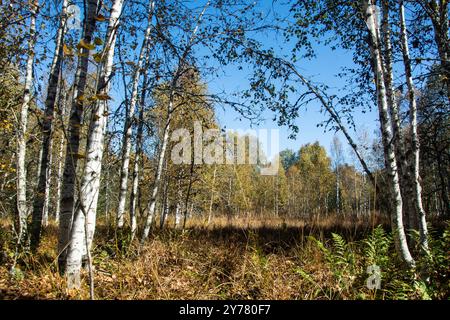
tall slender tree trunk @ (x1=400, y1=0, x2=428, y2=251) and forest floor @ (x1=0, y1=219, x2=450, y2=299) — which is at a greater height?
tall slender tree trunk @ (x1=400, y1=0, x2=428, y2=251)

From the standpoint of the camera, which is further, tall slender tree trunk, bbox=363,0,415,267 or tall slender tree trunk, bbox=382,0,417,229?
tall slender tree trunk, bbox=382,0,417,229

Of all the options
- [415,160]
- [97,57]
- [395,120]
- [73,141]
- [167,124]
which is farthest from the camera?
[167,124]

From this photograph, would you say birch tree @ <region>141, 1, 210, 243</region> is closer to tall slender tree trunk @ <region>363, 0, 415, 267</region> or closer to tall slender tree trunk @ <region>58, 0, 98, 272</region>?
tall slender tree trunk @ <region>58, 0, 98, 272</region>

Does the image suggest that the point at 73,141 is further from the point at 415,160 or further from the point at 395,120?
the point at 395,120

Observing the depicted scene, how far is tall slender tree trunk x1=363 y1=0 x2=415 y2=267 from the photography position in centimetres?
349

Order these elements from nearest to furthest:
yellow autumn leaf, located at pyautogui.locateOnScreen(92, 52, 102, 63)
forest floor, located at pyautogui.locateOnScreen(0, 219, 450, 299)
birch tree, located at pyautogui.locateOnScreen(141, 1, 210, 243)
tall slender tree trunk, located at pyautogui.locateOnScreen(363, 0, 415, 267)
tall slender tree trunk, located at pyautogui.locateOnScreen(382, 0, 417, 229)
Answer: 1. yellow autumn leaf, located at pyautogui.locateOnScreen(92, 52, 102, 63)
2. forest floor, located at pyautogui.locateOnScreen(0, 219, 450, 299)
3. tall slender tree trunk, located at pyautogui.locateOnScreen(363, 0, 415, 267)
4. tall slender tree trunk, located at pyautogui.locateOnScreen(382, 0, 417, 229)
5. birch tree, located at pyautogui.locateOnScreen(141, 1, 210, 243)

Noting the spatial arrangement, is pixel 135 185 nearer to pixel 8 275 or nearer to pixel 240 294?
pixel 8 275

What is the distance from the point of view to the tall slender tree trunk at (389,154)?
11.5 ft

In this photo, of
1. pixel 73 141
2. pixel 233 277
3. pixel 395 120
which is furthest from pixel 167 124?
pixel 395 120

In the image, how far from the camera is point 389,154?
3.73m

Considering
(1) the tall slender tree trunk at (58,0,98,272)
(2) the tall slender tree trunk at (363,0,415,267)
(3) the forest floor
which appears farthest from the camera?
(1) the tall slender tree trunk at (58,0,98,272)

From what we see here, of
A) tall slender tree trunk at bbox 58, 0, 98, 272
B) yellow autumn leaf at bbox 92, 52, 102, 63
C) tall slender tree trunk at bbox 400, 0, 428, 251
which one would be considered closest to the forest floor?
tall slender tree trunk at bbox 400, 0, 428, 251

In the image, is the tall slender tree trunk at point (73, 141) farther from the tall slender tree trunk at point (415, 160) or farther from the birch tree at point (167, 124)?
the tall slender tree trunk at point (415, 160)

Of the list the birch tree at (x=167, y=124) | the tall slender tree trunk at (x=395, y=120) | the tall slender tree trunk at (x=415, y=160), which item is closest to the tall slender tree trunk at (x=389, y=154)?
the tall slender tree trunk at (x=415, y=160)
